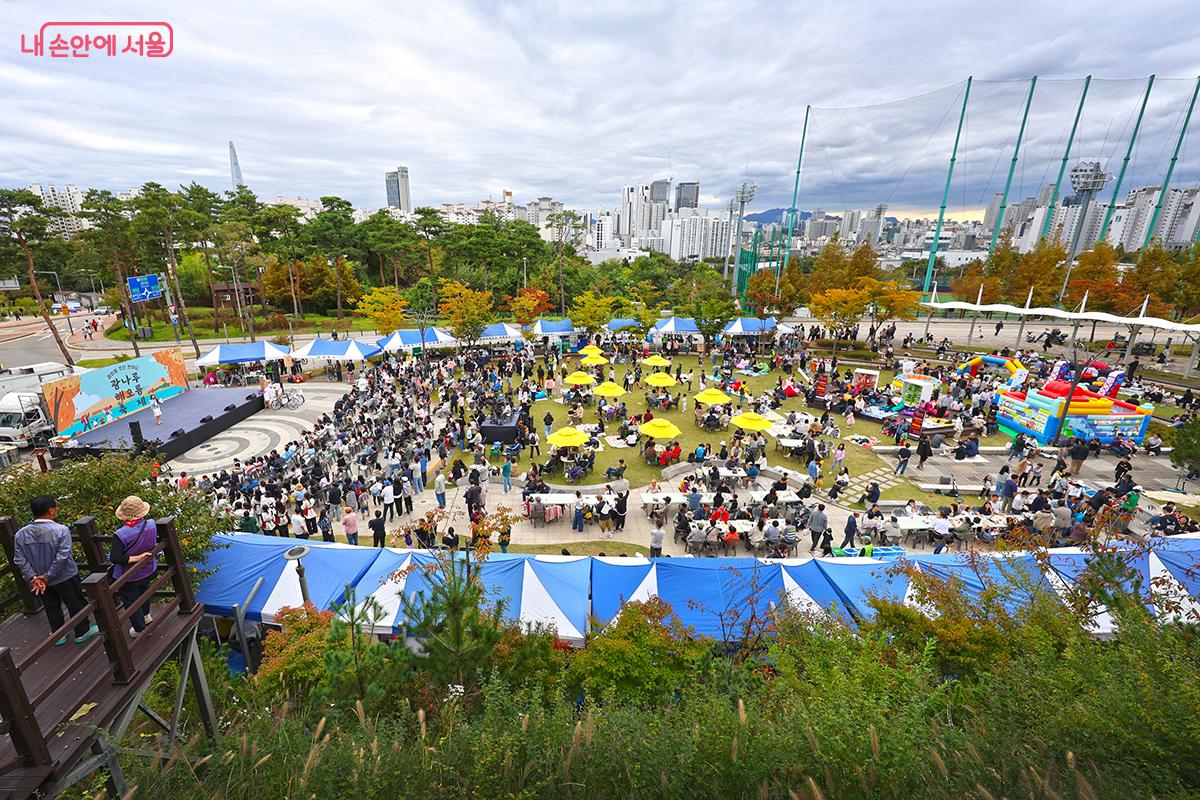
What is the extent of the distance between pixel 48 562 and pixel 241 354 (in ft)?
89.4

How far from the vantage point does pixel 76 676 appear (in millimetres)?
3855

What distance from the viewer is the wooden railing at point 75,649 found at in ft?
10.00

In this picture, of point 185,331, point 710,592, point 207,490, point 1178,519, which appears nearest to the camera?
point 710,592

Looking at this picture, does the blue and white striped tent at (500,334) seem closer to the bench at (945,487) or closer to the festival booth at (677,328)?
the festival booth at (677,328)

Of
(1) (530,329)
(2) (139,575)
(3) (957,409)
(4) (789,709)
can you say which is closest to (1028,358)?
(3) (957,409)

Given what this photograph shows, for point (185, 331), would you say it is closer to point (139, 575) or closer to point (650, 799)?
point (139, 575)

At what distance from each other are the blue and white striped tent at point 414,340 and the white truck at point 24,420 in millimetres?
15695

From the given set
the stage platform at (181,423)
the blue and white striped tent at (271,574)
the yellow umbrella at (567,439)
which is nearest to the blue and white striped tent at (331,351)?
the stage platform at (181,423)

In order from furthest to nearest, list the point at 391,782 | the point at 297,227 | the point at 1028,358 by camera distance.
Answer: the point at 297,227 → the point at 1028,358 → the point at 391,782

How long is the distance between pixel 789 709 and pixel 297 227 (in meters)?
59.3

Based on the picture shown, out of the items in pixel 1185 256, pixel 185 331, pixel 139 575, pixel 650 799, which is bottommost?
pixel 185 331

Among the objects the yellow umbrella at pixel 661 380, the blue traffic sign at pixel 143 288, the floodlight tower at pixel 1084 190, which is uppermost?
the floodlight tower at pixel 1084 190

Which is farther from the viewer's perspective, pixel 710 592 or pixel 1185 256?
pixel 1185 256

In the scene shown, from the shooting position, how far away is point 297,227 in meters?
50.4
